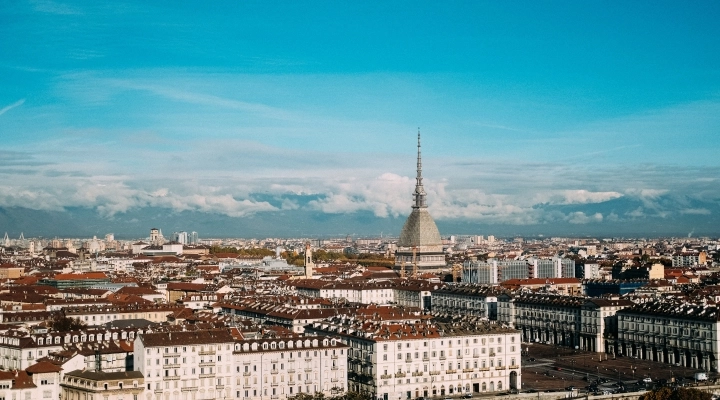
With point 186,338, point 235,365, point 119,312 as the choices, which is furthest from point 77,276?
point 235,365

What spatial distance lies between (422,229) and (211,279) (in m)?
38.6

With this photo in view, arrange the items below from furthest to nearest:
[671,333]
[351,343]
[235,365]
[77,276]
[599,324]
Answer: [77,276]
[599,324]
[671,333]
[351,343]
[235,365]

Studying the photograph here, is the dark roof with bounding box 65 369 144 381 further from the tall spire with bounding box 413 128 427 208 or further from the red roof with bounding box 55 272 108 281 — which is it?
the tall spire with bounding box 413 128 427 208

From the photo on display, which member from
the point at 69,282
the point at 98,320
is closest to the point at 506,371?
the point at 98,320

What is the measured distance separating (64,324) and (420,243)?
9245 cm

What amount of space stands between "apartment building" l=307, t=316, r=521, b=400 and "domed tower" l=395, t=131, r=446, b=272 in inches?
3624

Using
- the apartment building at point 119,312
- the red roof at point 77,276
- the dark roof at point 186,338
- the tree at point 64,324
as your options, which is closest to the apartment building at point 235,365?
the dark roof at point 186,338

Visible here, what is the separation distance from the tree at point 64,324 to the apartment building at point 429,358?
1942 cm

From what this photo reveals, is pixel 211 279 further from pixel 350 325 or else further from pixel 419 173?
pixel 350 325

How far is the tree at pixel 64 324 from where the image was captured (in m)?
74.4

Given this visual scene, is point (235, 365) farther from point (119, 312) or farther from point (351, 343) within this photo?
point (119, 312)

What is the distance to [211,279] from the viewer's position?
14012cm

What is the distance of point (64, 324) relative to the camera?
76.4 m

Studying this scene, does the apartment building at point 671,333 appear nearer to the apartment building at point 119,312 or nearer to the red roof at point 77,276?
the apartment building at point 119,312
